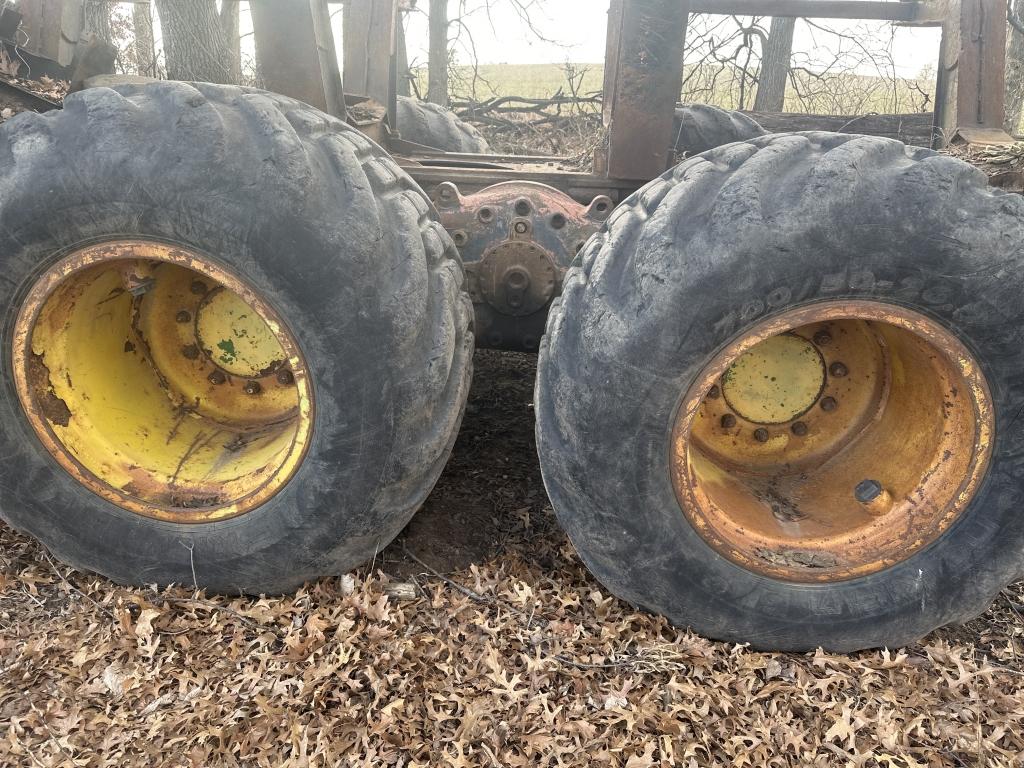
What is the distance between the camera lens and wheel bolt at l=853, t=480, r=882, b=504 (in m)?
2.31

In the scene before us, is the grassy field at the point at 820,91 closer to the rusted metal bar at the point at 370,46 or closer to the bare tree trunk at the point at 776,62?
the bare tree trunk at the point at 776,62

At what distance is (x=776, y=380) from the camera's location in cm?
254

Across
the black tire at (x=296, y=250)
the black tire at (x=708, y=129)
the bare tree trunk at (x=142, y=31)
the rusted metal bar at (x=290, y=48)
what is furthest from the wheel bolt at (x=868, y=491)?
the bare tree trunk at (x=142, y=31)

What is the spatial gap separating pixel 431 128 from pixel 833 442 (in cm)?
413

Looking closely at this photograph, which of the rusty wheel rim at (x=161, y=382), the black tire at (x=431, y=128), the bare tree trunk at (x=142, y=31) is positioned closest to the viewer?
the rusty wheel rim at (x=161, y=382)

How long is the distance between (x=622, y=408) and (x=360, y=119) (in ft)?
8.46

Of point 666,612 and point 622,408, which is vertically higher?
point 622,408

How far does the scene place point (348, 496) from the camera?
7.36 ft

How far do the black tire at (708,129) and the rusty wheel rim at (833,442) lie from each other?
5.99ft

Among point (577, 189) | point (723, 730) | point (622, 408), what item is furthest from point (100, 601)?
point (577, 189)

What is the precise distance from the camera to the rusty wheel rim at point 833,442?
208 cm

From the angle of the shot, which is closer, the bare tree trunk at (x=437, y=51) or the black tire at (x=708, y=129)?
the black tire at (x=708, y=129)

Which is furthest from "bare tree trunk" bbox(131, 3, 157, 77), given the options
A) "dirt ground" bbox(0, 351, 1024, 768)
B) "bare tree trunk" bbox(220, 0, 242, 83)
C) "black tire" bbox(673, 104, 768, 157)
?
"dirt ground" bbox(0, 351, 1024, 768)

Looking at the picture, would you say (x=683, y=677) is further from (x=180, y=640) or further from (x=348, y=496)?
(x=180, y=640)
